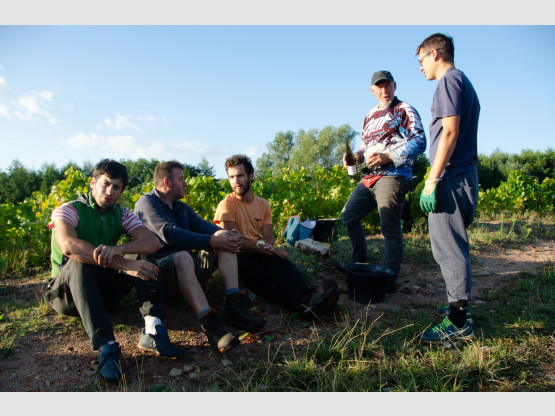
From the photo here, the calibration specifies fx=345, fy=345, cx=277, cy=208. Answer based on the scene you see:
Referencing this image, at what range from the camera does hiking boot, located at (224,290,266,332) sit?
2.70 metres

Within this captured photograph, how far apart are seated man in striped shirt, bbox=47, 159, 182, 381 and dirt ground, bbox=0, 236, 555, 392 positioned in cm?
12

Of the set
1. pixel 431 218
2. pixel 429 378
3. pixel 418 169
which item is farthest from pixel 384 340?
pixel 418 169

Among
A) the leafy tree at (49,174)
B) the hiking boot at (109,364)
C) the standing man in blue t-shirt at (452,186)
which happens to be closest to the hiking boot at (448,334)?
the standing man in blue t-shirt at (452,186)

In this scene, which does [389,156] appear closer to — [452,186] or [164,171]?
[452,186]

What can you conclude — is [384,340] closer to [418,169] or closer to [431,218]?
[431,218]

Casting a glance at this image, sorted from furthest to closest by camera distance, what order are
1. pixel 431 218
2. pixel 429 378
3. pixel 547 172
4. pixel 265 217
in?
pixel 547 172 < pixel 265 217 < pixel 431 218 < pixel 429 378

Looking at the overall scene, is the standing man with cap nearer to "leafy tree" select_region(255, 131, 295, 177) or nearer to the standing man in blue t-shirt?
the standing man in blue t-shirt

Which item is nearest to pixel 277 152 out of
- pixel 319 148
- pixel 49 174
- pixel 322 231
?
pixel 319 148

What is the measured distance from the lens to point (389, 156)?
3.38 metres

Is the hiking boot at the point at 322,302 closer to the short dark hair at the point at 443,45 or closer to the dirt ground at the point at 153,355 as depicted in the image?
the dirt ground at the point at 153,355

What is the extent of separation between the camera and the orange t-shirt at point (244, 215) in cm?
337

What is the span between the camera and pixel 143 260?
241cm

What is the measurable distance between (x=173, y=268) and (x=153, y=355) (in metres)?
0.62

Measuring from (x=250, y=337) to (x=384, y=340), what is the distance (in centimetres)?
99
